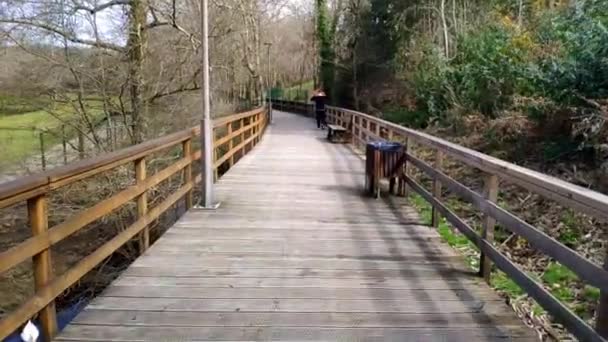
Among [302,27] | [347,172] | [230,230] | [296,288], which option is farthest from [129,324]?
[302,27]

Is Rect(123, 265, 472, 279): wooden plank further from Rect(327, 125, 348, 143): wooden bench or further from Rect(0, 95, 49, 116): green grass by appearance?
Rect(327, 125, 348, 143): wooden bench

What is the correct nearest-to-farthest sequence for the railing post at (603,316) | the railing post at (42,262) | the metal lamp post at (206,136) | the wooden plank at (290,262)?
1. the railing post at (603,316)
2. the railing post at (42,262)
3. the wooden plank at (290,262)
4. the metal lamp post at (206,136)

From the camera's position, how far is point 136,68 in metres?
10.4

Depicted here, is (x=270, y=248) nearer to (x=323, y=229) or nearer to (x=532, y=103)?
(x=323, y=229)

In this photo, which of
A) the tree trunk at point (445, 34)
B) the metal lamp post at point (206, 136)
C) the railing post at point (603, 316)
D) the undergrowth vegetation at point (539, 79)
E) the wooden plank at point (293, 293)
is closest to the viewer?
the railing post at point (603, 316)

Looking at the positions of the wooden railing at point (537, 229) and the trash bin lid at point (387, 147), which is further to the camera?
the trash bin lid at point (387, 147)

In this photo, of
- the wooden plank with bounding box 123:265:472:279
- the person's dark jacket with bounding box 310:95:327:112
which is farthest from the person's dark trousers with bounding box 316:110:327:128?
Result: the wooden plank with bounding box 123:265:472:279

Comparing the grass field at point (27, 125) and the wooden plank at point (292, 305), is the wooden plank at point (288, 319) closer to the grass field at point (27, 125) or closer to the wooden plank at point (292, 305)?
the wooden plank at point (292, 305)

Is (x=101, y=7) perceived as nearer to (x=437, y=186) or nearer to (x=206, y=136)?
(x=206, y=136)

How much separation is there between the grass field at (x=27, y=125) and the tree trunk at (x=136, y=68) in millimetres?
785

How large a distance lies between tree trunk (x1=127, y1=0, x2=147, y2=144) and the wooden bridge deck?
579 cm

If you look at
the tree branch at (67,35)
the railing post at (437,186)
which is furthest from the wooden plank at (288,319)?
the tree branch at (67,35)

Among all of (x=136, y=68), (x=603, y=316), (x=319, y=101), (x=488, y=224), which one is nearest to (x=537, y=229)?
(x=488, y=224)

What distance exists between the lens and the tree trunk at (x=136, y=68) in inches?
409
